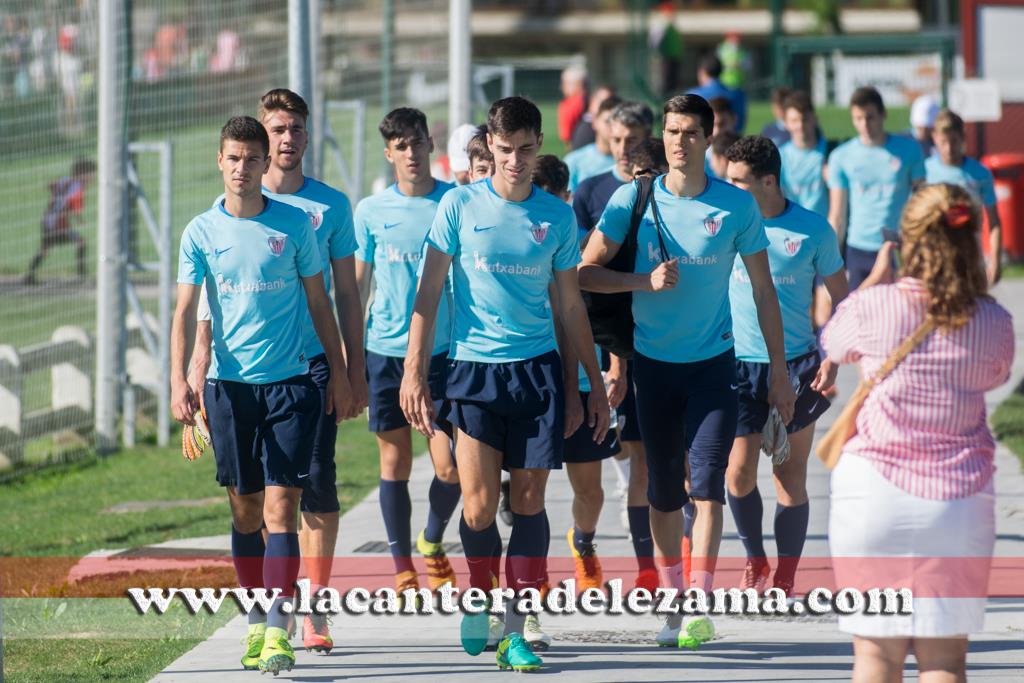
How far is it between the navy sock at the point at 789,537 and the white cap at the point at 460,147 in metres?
2.14

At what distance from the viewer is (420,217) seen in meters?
7.45

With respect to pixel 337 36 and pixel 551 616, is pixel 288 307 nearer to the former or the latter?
pixel 551 616

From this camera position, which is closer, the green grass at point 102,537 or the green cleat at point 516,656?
the green cleat at point 516,656

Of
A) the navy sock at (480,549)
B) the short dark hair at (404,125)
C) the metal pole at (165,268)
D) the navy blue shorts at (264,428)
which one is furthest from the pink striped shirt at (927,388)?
the metal pole at (165,268)

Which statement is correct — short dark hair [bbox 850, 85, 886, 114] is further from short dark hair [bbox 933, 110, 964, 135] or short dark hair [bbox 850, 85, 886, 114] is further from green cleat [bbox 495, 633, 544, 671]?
green cleat [bbox 495, 633, 544, 671]

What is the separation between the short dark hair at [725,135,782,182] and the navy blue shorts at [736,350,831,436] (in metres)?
0.85

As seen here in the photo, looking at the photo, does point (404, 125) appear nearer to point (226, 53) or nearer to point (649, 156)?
point (649, 156)

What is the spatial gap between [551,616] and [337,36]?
61.6ft

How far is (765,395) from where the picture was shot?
23.6 feet

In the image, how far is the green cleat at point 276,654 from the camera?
6.07m

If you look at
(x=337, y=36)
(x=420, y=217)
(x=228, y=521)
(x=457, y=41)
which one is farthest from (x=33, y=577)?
(x=337, y=36)

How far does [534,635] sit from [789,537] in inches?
58.4

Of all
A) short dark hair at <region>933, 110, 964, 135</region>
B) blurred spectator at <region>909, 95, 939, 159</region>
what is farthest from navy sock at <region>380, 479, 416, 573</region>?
blurred spectator at <region>909, 95, 939, 159</region>

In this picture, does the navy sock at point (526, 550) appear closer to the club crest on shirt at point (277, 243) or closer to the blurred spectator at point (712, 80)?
the club crest on shirt at point (277, 243)
